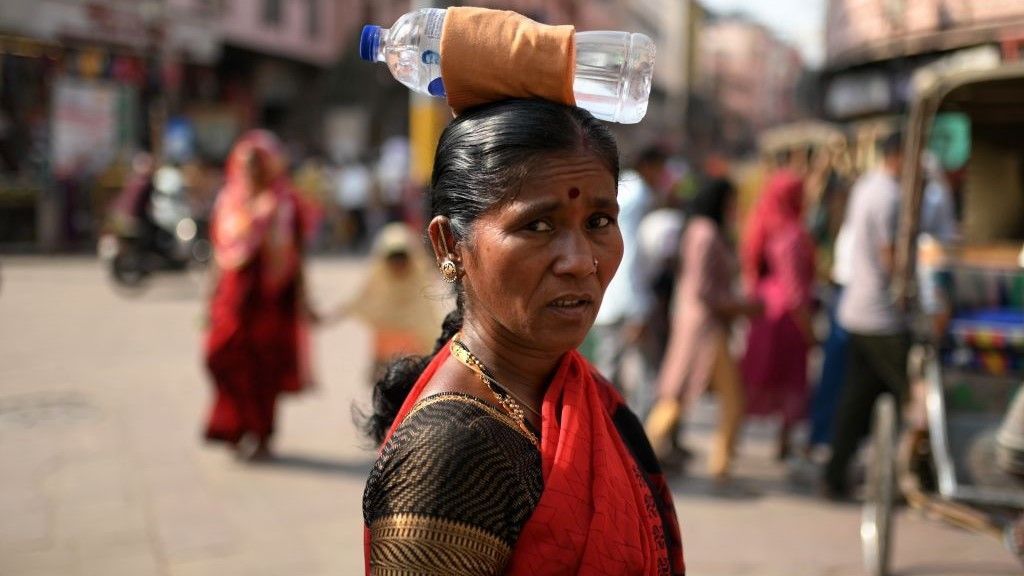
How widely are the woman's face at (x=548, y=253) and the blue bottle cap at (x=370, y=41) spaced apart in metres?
0.38

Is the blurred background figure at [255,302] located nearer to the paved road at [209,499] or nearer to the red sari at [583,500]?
the paved road at [209,499]

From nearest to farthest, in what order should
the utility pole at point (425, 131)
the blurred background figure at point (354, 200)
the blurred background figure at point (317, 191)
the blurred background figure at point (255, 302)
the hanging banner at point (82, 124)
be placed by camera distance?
the blurred background figure at point (255, 302) → the utility pole at point (425, 131) → the hanging banner at point (82, 124) → the blurred background figure at point (317, 191) → the blurred background figure at point (354, 200)

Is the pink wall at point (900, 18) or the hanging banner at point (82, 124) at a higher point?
the pink wall at point (900, 18)

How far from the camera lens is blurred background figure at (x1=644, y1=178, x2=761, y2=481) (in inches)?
217

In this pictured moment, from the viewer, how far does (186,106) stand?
82.2 feet

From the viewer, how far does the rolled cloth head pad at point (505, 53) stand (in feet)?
5.01

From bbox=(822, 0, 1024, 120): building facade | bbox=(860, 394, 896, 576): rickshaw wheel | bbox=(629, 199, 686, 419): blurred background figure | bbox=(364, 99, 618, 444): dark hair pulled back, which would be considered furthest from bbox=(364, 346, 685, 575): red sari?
bbox=(822, 0, 1024, 120): building facade

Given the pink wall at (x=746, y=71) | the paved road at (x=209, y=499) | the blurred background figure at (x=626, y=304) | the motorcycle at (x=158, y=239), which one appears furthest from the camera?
the pink wall at (x=746, y=71)

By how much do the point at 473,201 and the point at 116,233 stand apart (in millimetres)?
12606

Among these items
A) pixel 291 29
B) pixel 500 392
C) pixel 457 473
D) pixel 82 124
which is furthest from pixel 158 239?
pixel 291 29

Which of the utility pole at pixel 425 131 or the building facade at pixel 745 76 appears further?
the building facade at pixel 745 76

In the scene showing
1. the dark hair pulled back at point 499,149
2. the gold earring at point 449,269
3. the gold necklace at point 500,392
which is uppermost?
the dark hair pulled back at point 499,149

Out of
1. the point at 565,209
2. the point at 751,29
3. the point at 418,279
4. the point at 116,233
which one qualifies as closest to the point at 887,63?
the point at 116,233

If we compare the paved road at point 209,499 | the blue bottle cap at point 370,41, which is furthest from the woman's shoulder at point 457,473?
the paved road at point 209,499
